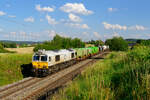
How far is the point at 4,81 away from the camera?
56.9 feet

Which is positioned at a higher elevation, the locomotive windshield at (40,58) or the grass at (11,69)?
the locomotive windshield at (40,58)

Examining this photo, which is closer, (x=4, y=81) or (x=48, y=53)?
(x=4, y=81)

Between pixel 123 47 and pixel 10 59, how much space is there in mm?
27039

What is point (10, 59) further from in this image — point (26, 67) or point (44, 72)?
point (44, 72)

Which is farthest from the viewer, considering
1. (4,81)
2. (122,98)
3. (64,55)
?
(64,55)

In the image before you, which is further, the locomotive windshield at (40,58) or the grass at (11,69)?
the grass at (11,69)

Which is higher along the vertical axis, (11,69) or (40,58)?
(40,58)

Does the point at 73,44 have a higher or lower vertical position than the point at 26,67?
higher

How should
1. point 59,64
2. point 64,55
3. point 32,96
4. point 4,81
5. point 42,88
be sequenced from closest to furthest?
point 32,96 < point 42,88 < point 4,81 < point 59,64 < point 64,55

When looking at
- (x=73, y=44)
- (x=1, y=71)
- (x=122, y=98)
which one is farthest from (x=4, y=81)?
(x=73, y=44)

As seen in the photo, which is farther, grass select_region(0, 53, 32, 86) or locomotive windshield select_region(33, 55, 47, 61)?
grass select_region(0, 53, 32, 86)

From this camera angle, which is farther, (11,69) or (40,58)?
(11,69)

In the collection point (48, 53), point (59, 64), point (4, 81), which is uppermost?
point (48, 53)

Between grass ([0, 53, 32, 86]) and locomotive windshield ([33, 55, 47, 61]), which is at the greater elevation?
locomotive windshield ([33, 55, 47, 61])
